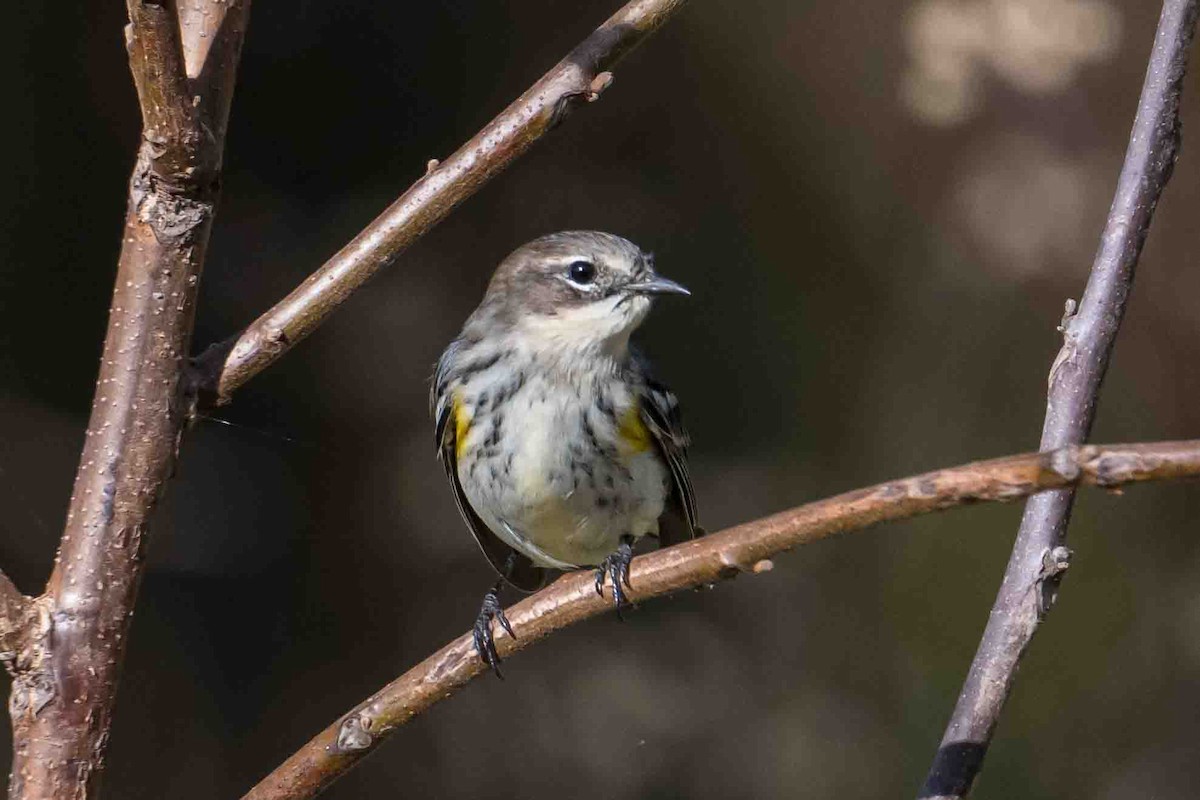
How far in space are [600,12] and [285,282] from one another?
57.6 inches

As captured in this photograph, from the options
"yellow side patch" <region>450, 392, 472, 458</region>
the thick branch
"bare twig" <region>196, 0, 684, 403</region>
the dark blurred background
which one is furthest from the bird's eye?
the dark blurred background

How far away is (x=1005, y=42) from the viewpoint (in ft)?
16.7

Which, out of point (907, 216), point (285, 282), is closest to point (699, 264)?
point (907, 216)

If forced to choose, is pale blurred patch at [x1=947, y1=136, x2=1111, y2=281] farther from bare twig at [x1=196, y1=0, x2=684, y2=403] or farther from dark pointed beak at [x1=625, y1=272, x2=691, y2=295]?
bare twig at [x1=196, y1=0, x2=684, y2=403]

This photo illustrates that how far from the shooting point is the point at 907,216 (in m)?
5.43

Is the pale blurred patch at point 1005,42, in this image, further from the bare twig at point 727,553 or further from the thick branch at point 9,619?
the thick branch at point 9,619

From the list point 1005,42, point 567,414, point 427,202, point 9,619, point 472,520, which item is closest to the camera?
point 9,619

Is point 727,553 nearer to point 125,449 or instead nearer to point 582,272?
point 125,449

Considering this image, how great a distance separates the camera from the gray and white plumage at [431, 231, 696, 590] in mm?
3037

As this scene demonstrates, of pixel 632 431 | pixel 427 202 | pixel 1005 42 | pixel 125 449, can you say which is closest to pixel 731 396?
pixel 1005 42

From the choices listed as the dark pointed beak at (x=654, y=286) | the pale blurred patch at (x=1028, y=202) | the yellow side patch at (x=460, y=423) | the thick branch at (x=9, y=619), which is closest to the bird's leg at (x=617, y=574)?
the yellow side patch at (x=460, y=423)

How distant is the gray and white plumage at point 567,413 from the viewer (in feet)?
9.96

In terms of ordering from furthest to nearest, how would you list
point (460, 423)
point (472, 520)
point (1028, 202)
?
point (1028, 202)
point (472, 520)
point (460, 423)

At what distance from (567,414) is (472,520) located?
69cm
